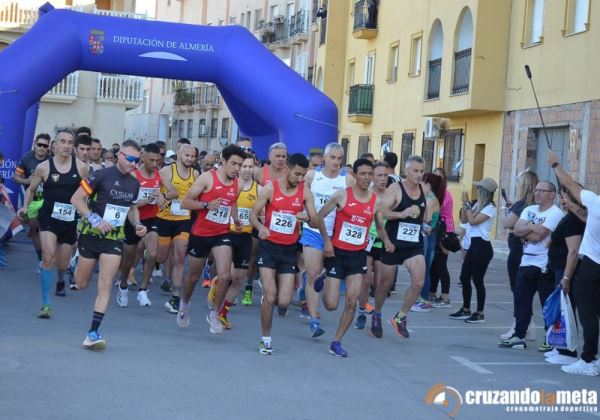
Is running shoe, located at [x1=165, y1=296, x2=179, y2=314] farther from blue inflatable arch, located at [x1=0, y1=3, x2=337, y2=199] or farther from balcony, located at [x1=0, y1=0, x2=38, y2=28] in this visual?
balcony, located at [x1=0, y1=0, x2=38, y2=28]

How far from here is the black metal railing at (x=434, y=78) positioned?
101 ft

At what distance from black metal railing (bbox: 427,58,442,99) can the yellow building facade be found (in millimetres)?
Result: 35

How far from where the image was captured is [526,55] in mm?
25734

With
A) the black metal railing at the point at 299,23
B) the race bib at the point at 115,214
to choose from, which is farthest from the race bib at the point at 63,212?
the black metal railing at the point at 299,23

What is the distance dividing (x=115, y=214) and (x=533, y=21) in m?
18.1

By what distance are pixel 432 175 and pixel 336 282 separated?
13.7 feet

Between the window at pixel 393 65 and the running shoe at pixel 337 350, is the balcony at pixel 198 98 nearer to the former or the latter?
the window at pixel 393 65

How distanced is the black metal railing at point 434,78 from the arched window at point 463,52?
1.43 metres

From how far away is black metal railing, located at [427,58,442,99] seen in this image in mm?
30667

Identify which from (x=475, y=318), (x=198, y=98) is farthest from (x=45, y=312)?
(x=198, y=98)

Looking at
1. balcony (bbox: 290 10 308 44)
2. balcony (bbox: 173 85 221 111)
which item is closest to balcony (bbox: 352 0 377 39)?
balcony (bbox: 290 10 308 44)

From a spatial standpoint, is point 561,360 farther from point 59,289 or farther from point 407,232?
point 59,289

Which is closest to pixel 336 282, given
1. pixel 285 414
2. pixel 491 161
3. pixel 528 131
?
pixel 285 414

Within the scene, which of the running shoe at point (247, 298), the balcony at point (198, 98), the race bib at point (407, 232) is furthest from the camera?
the balcony at point (198, 98)
